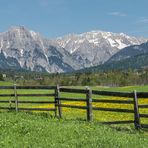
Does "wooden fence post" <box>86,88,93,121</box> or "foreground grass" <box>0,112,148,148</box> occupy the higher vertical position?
"wooden fence post" <box>86,88,93,121</box>

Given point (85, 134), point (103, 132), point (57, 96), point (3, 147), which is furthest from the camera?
point (57, 96)

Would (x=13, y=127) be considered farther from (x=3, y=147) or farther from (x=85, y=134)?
(x=3, y=147)

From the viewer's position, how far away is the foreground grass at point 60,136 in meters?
16.9

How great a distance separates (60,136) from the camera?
18.9 m

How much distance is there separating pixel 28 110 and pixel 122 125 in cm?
1001

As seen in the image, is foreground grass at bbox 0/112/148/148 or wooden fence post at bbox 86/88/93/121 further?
wooden fence post at bbox 86/88/93/121

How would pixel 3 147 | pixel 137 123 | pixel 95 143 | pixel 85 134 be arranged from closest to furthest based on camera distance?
pixel 3 147
pixel 95 143
pixel 85 134
pixel 137 123

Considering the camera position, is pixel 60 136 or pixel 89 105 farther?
pixel 89 105

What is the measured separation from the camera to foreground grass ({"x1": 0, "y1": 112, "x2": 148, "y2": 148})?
16.9m

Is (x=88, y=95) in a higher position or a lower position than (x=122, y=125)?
higher

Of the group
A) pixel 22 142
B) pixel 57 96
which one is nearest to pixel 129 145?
pixel 22 142

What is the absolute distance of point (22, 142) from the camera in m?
17.0

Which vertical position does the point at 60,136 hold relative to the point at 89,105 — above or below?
below

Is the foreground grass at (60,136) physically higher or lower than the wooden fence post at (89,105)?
lower
